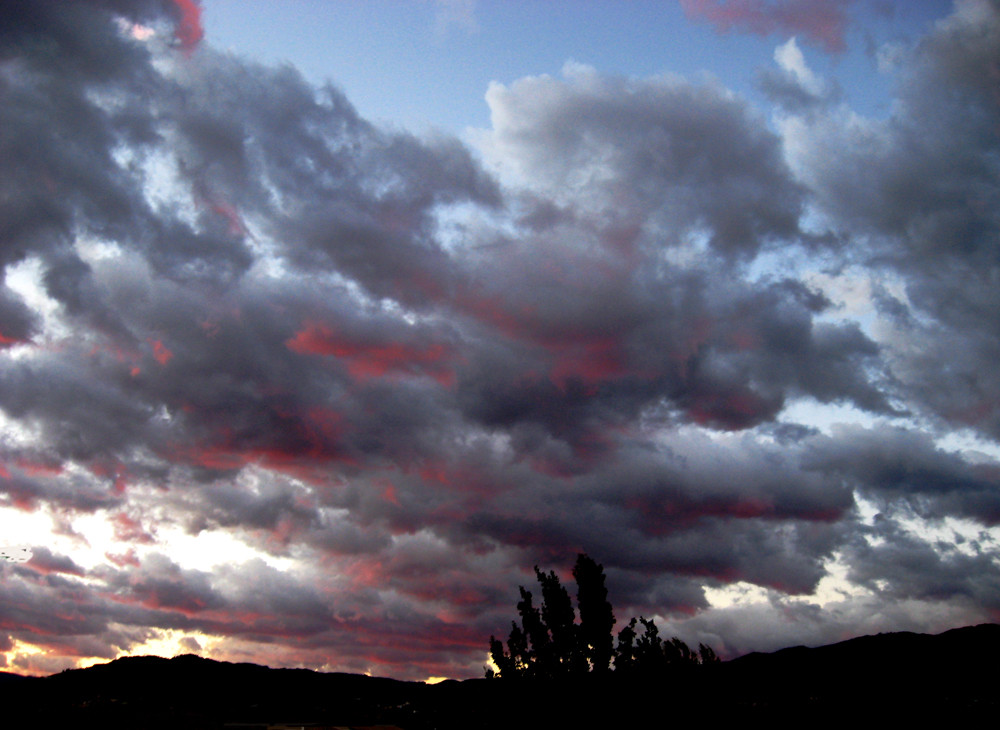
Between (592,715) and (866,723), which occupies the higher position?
(592,715)

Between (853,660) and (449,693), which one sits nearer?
(449,693)

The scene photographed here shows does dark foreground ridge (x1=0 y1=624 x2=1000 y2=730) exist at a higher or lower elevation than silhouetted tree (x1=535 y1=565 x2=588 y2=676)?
lower

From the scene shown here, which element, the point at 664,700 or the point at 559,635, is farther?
the point at 559,635

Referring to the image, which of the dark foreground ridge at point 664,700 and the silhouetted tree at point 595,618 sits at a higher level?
the silhouetted tree at point 595,618

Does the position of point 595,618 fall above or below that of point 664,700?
above

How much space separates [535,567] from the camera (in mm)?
79688

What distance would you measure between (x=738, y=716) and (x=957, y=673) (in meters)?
90.1

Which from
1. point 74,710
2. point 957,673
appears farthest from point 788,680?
point 74,710

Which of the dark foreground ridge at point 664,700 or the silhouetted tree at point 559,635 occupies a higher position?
the silhouetted tree at point 559,635

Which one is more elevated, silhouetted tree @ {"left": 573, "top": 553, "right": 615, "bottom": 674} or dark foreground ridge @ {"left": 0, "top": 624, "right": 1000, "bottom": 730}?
silhouetted tree @ {"left": 573, "top": 553, "right": 615, "bottom": 674}

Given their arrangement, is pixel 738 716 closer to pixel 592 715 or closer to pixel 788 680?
pixel 592 715

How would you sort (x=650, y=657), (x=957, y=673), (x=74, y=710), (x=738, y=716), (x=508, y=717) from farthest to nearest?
(x=957, y=673) < (x=74, y=710) < (x=738, y=716) < (x=508, y=717) < (x=650, y=657)

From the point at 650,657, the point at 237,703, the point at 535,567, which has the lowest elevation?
the point at 237,703

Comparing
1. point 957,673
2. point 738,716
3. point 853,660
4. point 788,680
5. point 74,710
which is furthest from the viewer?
point 853,660
